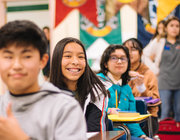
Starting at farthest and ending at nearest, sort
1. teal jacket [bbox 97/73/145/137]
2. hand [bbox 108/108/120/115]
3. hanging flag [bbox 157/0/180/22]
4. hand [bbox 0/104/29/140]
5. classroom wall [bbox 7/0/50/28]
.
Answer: classroom wall [bbox 7/0/50/28], hanging flag [bbox 157/0/180/22], teal jacket [bbox 97/73/145/137], hand [bbox 108/108/120/115], hand [bbox 0/104/29/140]

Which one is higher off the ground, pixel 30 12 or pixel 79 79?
pixel 30 12

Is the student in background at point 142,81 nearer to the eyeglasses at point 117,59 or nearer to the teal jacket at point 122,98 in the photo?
the eyeglasses at point 117,59

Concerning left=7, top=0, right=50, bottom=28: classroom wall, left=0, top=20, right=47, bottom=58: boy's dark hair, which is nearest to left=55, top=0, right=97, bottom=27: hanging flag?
left=7, top=0, right=50, bottom=28: classroom wall

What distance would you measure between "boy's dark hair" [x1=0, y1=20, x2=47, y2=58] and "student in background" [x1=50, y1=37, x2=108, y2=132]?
1.06m

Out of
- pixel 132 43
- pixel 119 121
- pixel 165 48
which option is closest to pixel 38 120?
pixel 119 121

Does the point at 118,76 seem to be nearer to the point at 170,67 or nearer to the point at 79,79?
the point at 79,79

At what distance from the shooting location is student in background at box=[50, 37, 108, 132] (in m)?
2.00

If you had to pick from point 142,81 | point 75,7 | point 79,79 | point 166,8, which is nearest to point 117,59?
point 142,81

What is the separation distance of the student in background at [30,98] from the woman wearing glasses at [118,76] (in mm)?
2100

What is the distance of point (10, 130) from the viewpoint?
2.96 ft

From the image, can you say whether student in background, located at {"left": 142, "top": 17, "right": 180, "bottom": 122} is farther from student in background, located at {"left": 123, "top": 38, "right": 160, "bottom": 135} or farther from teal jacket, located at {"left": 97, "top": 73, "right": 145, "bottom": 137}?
teal jacket, located at {"left": 97, "top": 73, "right": 145, "bottom": 137}

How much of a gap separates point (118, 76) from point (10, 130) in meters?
2.46

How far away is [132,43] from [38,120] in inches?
141

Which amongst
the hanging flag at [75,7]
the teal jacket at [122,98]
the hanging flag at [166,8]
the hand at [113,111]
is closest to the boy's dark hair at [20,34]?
the hand at [113,111]
